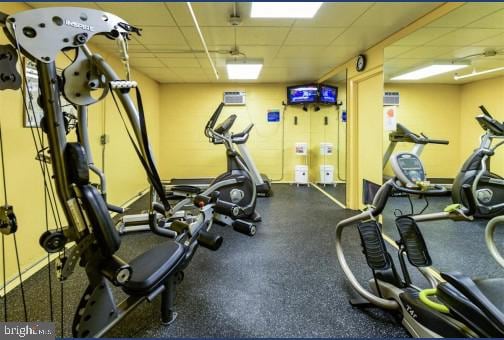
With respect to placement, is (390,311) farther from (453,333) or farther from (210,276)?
(210,276)

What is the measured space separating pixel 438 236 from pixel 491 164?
0.99 metres

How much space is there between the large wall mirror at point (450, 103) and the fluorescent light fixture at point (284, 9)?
1.27 meters

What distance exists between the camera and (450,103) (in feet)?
11.1

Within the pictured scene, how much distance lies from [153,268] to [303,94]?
5.85m

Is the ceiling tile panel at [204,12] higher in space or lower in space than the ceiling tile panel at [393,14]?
higher

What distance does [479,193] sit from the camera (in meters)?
2.71

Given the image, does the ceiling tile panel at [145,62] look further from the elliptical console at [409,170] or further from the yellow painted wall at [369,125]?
the elliptical console at [409,170]

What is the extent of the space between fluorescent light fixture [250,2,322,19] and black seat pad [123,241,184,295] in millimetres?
2227

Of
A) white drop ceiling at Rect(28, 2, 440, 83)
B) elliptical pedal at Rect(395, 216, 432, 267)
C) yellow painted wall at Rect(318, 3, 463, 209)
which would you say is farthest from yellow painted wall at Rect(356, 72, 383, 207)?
elliptical pedal at Rect(395, 216, 432, 267)

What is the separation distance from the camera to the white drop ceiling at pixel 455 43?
2.67 m

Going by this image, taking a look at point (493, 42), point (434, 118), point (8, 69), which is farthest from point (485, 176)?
point (8, 69)

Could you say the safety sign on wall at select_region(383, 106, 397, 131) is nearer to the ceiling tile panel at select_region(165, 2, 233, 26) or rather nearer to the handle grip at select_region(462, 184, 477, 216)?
the handle grip at select_region(462, 184, 477, 216)

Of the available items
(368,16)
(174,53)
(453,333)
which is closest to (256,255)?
(453,333)

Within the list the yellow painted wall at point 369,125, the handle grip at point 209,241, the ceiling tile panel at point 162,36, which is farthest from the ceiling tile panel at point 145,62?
the handle grip at point 209,241
